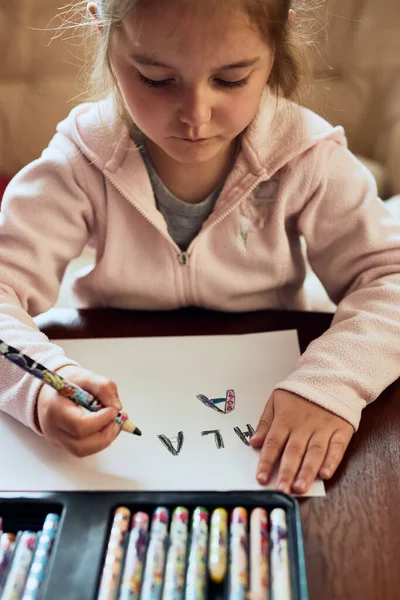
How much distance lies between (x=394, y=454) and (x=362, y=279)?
0.71 feet

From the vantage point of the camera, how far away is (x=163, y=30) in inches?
21.4

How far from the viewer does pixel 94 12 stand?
0.66 m

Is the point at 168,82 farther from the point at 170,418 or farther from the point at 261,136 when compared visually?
the point at 170,418

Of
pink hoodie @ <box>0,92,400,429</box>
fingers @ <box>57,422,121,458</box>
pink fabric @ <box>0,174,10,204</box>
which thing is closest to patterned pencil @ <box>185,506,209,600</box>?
fingers @ <box>57,422,121,458</box>

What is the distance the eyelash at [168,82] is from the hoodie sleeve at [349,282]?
0.16 metres

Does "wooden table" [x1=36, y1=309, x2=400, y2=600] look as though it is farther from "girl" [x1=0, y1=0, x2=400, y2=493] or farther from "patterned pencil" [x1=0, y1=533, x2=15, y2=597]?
"patterned pencil" [x1=0, y1=533, x2=15, y2=597]

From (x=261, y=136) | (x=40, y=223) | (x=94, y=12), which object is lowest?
(x=40, y=223)

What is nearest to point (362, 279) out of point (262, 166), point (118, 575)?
point (262, 166)

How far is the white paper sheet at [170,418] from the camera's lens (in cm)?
54

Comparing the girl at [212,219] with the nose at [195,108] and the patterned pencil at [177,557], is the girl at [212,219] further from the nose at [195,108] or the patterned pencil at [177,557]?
the patterned pencil at [177,557]

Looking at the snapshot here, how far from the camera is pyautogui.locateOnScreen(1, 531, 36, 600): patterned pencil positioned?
→ 0.44m

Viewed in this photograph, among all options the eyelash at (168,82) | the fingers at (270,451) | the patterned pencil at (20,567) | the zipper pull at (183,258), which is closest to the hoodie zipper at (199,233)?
the zipper pull at (183,258)

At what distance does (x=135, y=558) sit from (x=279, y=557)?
0.09 m

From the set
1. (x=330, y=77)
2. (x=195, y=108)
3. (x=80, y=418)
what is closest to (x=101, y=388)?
(x=80, y=418)
